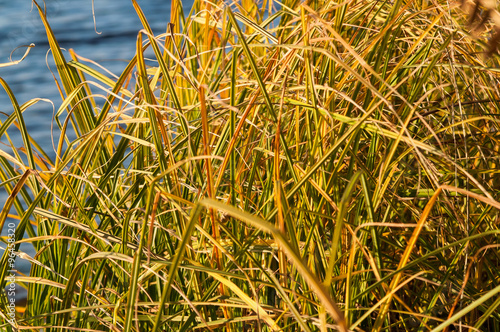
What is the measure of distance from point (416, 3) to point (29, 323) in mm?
1038

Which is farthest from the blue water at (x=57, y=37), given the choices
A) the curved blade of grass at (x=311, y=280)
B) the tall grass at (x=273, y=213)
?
the curved blade of grass at (x=311, y=280)

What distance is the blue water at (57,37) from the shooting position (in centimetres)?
241

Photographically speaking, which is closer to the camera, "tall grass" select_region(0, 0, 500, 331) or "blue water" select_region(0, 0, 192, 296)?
"tall grass" select_region(0, 0, 500, 331)

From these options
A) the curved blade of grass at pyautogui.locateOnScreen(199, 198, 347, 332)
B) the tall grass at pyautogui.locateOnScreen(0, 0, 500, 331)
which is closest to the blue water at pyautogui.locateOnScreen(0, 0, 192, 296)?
the tall grass at pyautogui.locateOnScreen(0, 0, 500, 331)

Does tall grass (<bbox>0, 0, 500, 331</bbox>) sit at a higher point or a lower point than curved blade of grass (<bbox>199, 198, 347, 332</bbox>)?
lower

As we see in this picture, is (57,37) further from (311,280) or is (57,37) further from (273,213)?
(311,280)

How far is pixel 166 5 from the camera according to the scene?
11.6 ft

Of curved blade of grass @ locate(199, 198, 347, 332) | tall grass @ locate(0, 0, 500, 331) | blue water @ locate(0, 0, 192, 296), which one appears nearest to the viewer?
curved blade of grass @ locate(199, 198, 347, 332)

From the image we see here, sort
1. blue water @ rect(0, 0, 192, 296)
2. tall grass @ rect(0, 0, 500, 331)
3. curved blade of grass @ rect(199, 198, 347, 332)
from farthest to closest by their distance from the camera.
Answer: blue water @ rect(0, 0, 192, 296) → tall grass @ rect(0, 0, 500, 331) → curved blade of grass @ rect(199, 198, 347, 332)

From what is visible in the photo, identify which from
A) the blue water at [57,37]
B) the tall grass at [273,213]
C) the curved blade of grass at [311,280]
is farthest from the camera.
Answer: the blue water at [57,37]

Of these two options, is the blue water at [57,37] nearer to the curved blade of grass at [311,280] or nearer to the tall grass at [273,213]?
the tall grass at [273,213]

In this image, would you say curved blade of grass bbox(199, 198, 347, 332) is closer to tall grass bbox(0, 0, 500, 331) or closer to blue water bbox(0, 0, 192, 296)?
tall grass bbox(0, 0, 500, 331)

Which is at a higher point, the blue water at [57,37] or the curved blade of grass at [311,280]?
the curved blade of grass at [311,280]

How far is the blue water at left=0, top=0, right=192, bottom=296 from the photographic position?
94.7 inches
